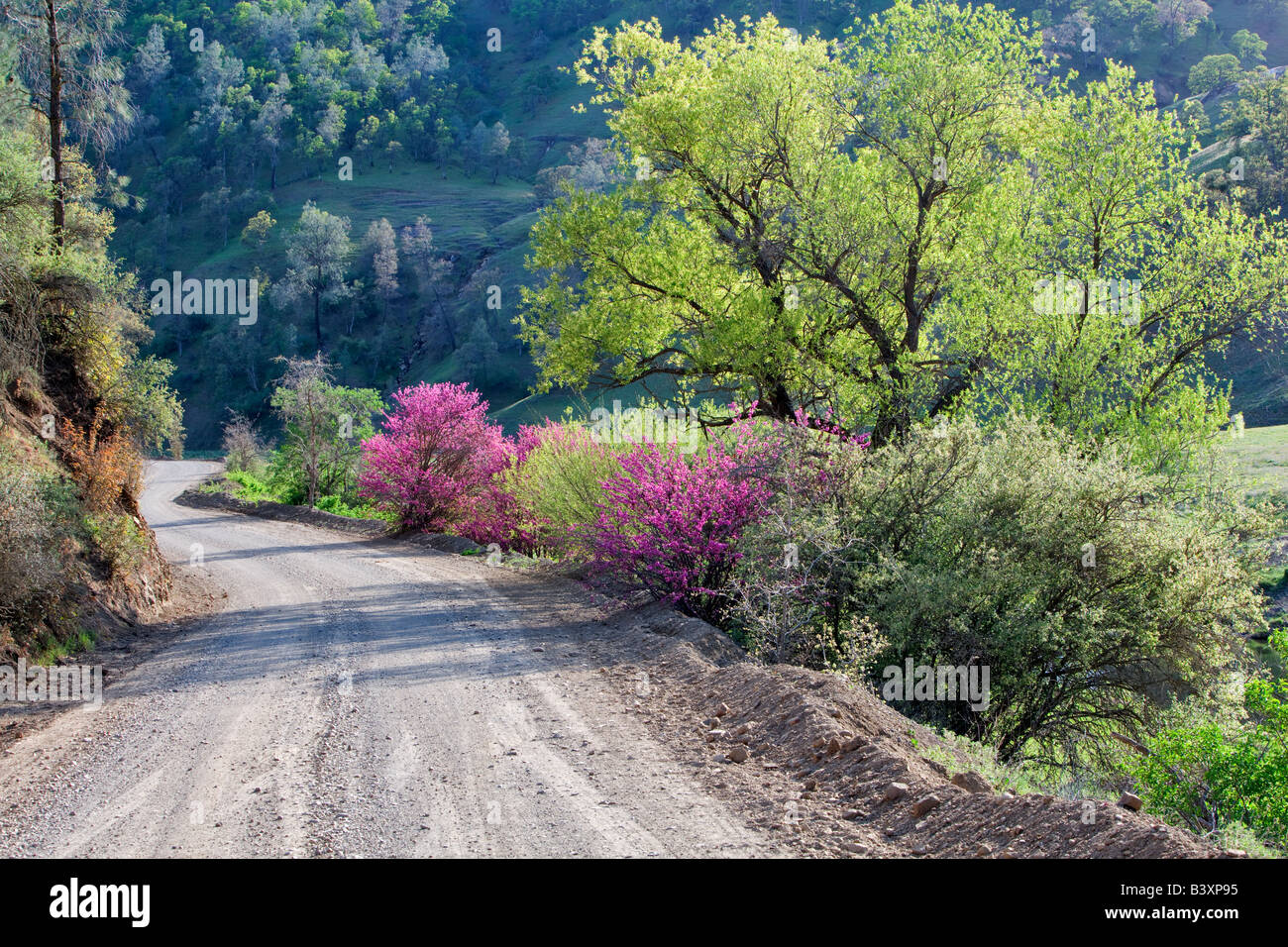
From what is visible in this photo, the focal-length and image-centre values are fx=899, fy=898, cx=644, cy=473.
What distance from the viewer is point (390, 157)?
131 metres

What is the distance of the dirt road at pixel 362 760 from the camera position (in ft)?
17.0

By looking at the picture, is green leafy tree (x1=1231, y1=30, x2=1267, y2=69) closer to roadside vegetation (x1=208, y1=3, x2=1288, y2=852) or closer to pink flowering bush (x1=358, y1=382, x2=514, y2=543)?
roadside vegetation (x1=208, y1=3, x2=1288, y2=852)

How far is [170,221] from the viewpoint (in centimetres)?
11550

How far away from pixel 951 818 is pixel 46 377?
15.0 m

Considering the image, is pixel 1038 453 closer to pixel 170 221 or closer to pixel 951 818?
pixel 951 818

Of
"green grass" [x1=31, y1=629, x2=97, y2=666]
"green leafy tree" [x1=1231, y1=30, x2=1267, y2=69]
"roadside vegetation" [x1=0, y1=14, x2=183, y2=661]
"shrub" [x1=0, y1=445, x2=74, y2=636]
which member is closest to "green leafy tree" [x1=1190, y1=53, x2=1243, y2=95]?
"green leafy tree" [x1=1231, y1=30, x2=1267, y2=69]

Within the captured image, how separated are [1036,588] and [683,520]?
14.1ft

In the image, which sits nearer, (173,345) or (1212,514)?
A: (1212,514)

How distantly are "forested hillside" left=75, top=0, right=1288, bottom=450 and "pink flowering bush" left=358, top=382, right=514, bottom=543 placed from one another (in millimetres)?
34353

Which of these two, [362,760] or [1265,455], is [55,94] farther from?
[1265,455]

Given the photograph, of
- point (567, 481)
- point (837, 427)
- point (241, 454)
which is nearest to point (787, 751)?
point (837, 427)

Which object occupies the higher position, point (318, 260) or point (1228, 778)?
point (318, 260)

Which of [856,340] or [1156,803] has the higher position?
[856,340]
